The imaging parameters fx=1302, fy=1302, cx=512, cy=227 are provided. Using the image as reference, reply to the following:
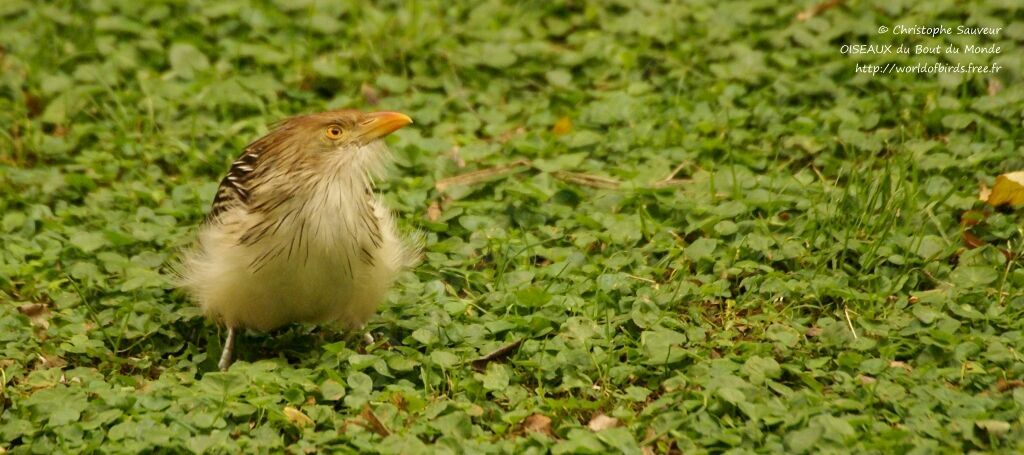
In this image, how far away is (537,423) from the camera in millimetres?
4914

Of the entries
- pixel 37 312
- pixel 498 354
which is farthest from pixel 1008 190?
pixel 37 312

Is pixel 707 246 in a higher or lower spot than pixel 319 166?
lower

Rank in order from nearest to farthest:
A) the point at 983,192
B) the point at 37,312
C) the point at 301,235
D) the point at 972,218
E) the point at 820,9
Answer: the point at 301,235, the point at 37,312, the point at 972,218, the point at 983,192, the point at 820,9

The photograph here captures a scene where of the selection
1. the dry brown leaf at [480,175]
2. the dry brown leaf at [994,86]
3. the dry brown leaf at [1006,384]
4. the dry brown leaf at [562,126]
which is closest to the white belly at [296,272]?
the dry brown leaf at [480,175]

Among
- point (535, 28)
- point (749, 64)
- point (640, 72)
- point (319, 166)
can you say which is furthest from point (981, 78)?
point (319, 166)

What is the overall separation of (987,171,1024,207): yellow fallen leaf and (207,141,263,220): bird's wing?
11.1 ft

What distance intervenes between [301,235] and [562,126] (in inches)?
101

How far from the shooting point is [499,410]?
5.06m

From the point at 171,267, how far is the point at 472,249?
4.70ft

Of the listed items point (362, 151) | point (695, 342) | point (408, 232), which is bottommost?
point (695, 342)

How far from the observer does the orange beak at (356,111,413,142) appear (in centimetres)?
547

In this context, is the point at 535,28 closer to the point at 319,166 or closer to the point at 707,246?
the point at 707,246

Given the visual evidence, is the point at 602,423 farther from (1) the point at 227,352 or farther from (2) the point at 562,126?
(2) the point at 562,126

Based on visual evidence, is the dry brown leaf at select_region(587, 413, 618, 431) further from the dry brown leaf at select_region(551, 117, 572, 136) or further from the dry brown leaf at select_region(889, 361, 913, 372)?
the dry brown leaf at select_region(551, 117, 572, 136)
